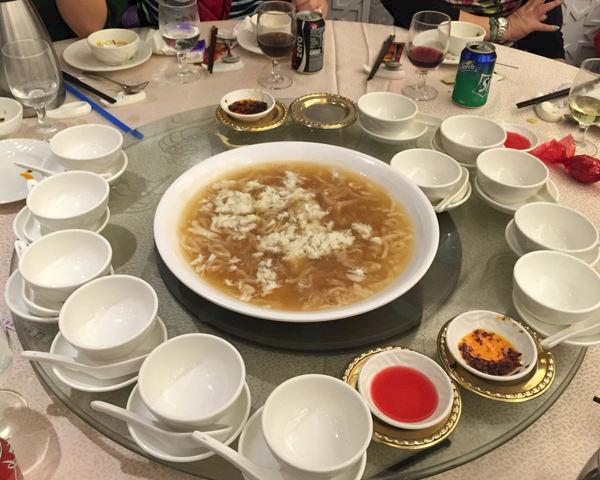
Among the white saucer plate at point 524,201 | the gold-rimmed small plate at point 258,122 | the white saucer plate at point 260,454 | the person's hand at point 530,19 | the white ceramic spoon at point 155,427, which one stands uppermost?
the white ceramic spoon at point 155,427

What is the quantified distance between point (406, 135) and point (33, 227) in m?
1.32

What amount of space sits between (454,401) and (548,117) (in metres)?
1.57

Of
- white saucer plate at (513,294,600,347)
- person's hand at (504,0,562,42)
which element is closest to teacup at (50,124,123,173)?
white saucer plate at (513,294,600,347)

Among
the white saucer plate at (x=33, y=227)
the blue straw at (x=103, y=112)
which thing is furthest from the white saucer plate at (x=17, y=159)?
the blue straw at (x=103, y=112)

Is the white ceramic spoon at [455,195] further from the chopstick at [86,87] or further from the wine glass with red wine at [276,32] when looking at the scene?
the chopstick at [86,87]

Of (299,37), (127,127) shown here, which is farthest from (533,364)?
(299,37)

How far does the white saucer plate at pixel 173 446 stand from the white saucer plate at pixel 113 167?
861 mm

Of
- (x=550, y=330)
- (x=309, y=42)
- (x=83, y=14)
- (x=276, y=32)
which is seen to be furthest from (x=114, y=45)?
(x=550, y=330)

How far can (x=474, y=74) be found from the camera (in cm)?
219

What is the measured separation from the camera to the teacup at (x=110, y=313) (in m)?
1.18

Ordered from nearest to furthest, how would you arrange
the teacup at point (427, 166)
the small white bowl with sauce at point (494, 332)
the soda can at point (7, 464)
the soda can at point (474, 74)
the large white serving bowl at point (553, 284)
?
1. the soda can at point (7, 464)
2. the small white bowl with sauce at point (494, 332)
3. the large white serving bowl at point (553, 284)
4. the teacup at point (427, 166)
5. the soda can at point (474, 74)

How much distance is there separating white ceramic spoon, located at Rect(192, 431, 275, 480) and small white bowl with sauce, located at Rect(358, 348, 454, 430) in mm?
253

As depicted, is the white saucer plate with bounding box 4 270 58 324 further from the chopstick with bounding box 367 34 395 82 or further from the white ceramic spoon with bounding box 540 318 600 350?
the chopstick with bounding box 367 34 395 82

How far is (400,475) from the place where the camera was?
104 cm
